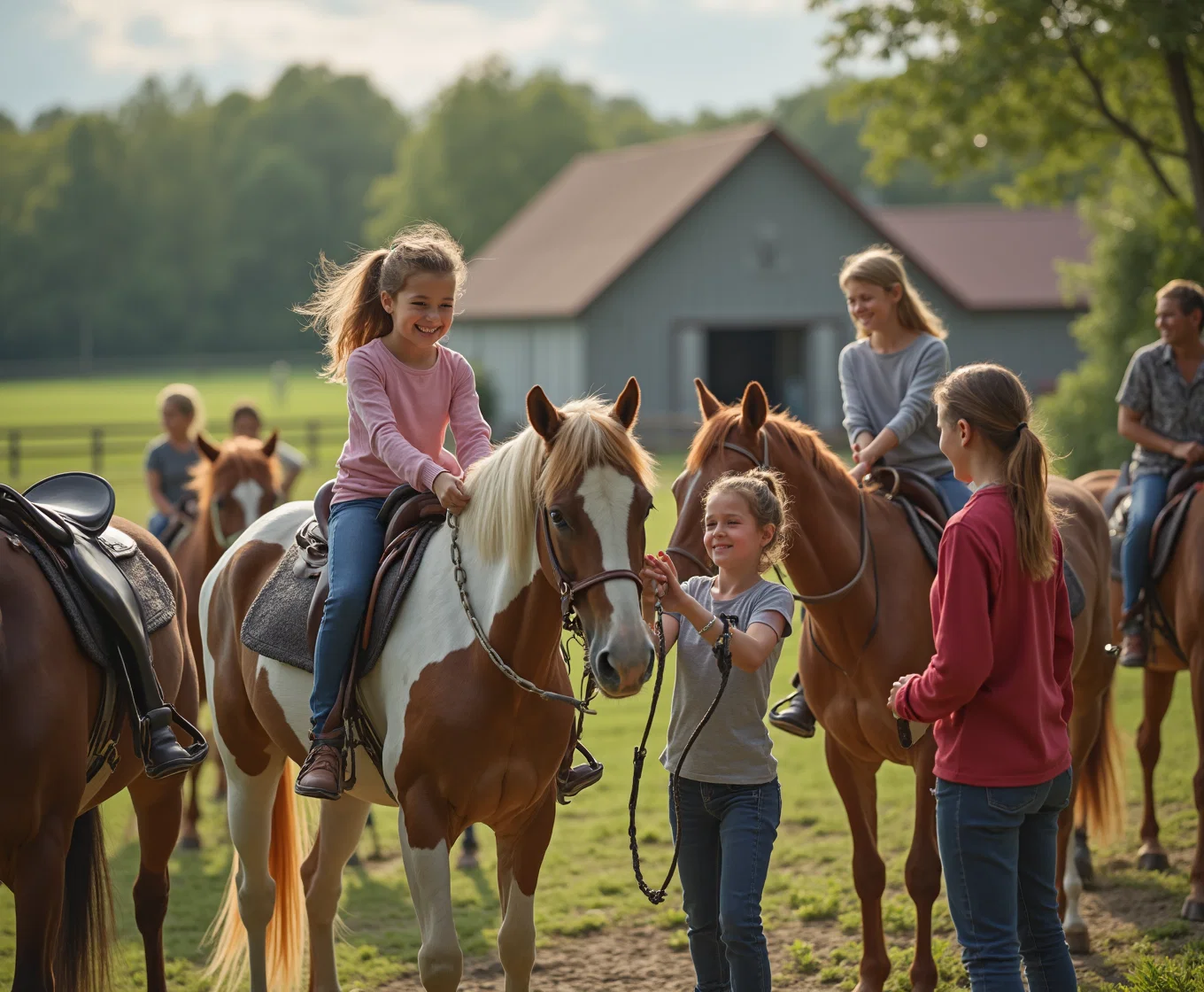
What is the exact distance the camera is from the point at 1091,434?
14984 mm

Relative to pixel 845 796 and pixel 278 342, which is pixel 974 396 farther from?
pixel 278 342

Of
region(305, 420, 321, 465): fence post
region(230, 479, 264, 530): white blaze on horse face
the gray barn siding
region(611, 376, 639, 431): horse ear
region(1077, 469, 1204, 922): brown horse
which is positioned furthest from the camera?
region(305, 420, 321, 465): fence post

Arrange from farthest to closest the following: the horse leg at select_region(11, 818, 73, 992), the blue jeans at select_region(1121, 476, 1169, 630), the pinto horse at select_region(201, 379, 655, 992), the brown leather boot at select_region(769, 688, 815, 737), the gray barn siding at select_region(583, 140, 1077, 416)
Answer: the gray barn siding at select_region(583, 140, 1077, 416)
the blue jeans at select_region(1121, 476, 1169, 630)
the brown leather boot at select_region(769, 688, 815, 737)
the horse leg at select_region(11, 818, 73, 992)
the pinto horse at select_region(201, 379, 655, 992)

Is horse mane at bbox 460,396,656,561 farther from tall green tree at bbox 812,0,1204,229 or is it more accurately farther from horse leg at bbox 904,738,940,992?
tall green tree at bbox 812,0,1204,229

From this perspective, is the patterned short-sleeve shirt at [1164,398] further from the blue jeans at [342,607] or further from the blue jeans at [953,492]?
the blue jeans at [342,607]

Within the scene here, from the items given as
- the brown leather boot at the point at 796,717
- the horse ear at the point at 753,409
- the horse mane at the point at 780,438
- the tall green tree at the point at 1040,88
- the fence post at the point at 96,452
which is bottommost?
the brown leather boot at the point at 796,717

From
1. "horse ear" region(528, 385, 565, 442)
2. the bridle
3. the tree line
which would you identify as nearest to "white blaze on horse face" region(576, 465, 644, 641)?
"horse ear" region(528, 385, 565, 442)

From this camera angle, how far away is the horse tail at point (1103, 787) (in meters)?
6.45

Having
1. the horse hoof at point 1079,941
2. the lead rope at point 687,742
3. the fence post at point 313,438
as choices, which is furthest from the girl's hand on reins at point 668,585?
the fence post at point 313,438

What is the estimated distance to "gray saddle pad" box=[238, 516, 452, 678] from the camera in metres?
4.00

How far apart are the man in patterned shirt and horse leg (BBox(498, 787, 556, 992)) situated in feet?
12.9

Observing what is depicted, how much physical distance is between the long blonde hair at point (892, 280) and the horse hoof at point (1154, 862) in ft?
10.1

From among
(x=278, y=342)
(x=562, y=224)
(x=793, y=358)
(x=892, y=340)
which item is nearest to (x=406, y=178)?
(x=278, y=342)

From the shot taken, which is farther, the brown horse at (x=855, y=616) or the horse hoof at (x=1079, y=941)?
the horse hoof at (x=1079, y=941)
